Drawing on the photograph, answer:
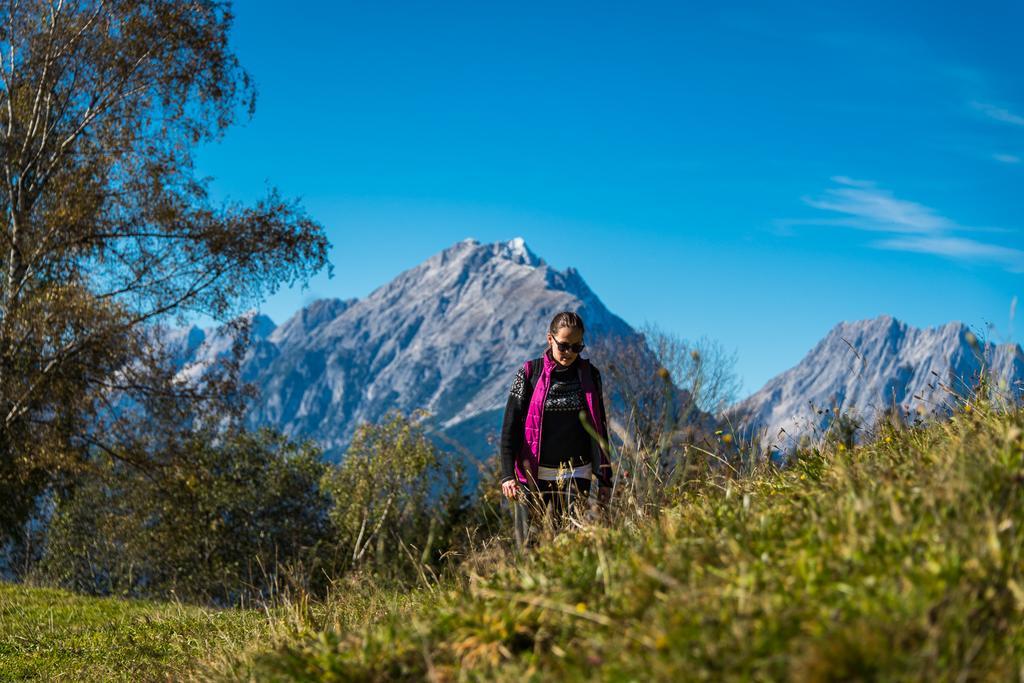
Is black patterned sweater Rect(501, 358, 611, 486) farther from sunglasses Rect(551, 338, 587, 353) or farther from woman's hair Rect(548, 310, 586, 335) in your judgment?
woman's hair Rect(548, 310, 586, 335)

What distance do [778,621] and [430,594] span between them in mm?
3060

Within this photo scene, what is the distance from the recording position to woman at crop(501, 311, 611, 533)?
636cm

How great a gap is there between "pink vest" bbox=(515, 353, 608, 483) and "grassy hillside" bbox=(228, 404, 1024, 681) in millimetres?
1949

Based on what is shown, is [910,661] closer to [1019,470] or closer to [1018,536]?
[1018,536]

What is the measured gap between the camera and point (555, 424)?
646 centimetres

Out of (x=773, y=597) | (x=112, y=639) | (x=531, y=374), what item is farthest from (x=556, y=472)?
(x=112, y=639)

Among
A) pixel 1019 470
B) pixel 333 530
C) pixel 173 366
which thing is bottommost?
pixel 333 530

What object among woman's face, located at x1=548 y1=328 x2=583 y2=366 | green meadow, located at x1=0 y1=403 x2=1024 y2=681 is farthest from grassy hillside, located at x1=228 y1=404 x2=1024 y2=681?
woman's face, located at x1=548 y1=328 x2=583 y2=366

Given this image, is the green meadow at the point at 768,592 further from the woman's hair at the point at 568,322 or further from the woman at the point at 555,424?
the woman's hair at the point at 568,322

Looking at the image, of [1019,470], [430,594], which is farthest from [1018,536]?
[430,594]

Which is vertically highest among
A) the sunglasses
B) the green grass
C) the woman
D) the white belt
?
the sunglasses

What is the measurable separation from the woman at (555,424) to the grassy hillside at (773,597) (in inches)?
75.3

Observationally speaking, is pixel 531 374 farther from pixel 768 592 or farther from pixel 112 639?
pixel 112 639

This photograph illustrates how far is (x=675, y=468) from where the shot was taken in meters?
5.43
